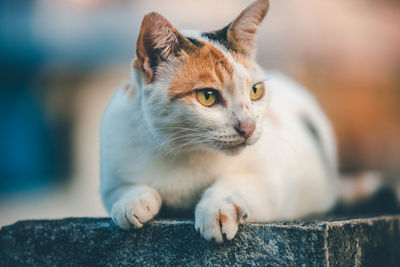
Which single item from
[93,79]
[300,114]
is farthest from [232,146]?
[93,79]

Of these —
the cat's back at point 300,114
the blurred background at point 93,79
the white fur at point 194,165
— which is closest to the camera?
the white fur at point 194,165

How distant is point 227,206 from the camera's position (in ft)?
3.98

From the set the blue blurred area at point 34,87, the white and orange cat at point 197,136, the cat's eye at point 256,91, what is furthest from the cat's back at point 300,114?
the blue blurred area at point 34,87

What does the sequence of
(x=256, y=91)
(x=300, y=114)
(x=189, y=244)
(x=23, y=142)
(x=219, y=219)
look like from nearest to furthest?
(x=219, y=219) → (x=189, y=244) → (x=256, y=91) → (x=300, y=114) → (x=23, y=142)

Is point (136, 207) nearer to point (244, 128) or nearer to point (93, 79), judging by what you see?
point (244, 128)

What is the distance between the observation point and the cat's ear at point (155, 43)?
1.33 meters

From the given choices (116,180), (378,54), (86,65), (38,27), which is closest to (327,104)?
(378,54)

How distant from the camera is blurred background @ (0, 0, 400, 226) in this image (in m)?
5.28

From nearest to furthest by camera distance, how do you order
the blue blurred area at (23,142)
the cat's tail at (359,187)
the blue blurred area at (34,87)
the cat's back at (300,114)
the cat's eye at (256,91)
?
the cat's eye at (256,91) < the cat's back at (300,114) < the cat's tail at (359,187) < the blue blurred area at (34,87) < the blue blurred area at (23,142)

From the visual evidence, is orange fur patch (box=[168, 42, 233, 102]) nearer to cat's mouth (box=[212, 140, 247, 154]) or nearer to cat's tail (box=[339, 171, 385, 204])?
cat's mouth (box=[212, 140, 247, 154])

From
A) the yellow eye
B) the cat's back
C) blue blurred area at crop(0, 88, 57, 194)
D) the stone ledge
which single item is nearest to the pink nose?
the yellow eye

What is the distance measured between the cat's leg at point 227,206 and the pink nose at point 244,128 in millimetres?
182

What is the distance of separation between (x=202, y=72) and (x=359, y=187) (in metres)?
1.15

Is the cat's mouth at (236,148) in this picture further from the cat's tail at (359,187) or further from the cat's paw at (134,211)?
the cat's tail at (359,187)
